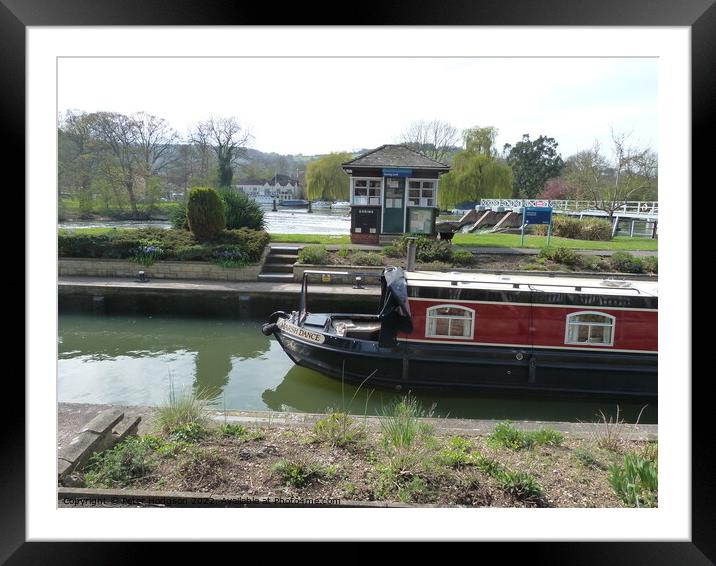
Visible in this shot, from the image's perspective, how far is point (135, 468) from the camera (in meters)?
4.11

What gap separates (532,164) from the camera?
1716 inches

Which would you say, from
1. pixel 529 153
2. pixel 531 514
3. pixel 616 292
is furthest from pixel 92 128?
pixel 529 153

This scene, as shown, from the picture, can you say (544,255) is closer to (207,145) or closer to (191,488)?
(191,488)

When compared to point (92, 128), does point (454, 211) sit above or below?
below

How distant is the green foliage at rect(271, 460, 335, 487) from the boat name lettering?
409 cm

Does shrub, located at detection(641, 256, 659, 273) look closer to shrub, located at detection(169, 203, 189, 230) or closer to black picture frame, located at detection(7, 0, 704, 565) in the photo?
black picture frame, located at detection(7, 0, 704, 565)

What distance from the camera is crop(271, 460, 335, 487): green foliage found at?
3961 millimetres

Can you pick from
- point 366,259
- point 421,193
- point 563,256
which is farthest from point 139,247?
point 563,256

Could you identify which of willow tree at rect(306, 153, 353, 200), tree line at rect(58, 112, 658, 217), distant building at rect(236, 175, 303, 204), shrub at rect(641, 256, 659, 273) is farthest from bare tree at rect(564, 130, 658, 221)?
distant building at rect(236, 175, 303, 204)

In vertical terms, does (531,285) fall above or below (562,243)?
below

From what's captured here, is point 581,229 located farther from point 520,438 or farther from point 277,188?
point 277,188

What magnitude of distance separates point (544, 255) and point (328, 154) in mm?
24648

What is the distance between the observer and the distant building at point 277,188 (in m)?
53.5

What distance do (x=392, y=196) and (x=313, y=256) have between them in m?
4.88
